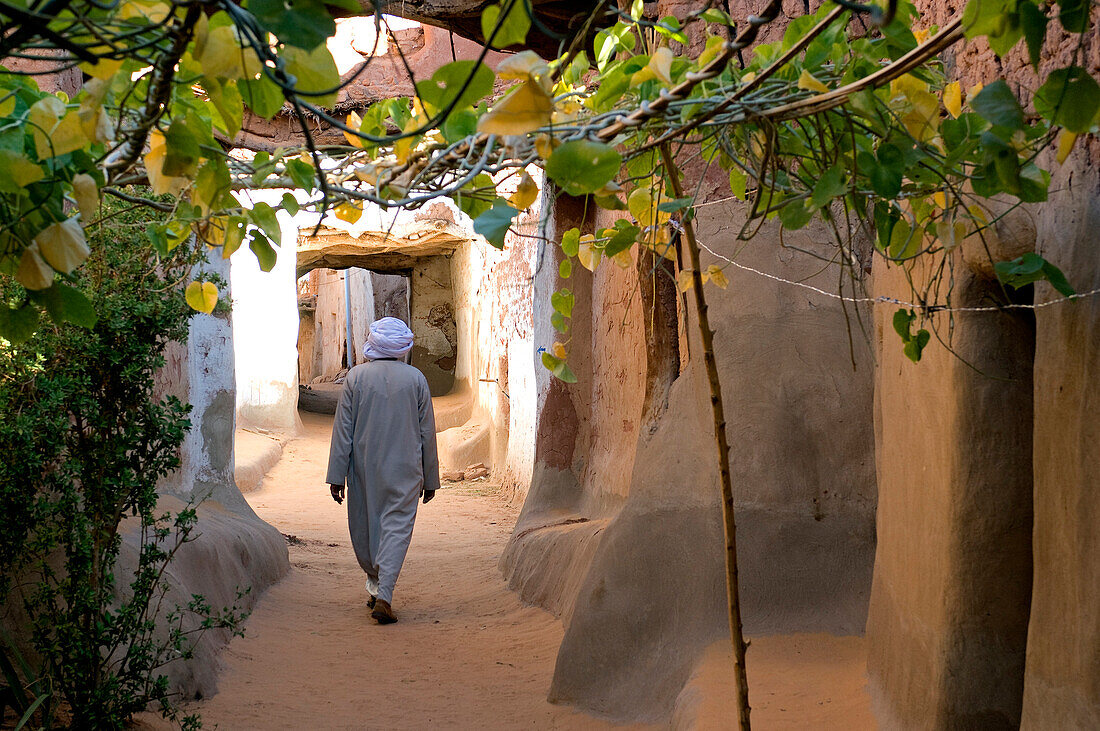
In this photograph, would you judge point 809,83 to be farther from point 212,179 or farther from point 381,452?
point 381,452

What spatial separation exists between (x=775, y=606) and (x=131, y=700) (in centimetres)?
247

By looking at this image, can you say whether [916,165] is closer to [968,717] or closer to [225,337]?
[968,717]

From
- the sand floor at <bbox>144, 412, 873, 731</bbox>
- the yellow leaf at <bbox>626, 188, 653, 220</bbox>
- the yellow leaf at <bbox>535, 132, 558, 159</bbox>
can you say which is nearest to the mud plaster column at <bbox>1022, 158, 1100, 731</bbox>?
the yellow leaf at <bbox>626, 188, 653, 220</bbox>

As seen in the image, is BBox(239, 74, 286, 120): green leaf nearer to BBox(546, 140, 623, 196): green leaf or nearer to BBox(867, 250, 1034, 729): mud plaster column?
BBox(546, 140, 623, 196): green leaf

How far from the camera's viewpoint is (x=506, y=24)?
137 cm

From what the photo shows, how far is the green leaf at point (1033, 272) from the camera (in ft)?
6.20

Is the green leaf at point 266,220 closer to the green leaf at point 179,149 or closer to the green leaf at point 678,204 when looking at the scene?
the green leaf at point 179,149

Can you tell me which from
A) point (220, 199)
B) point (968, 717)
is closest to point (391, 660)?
point (968, 717)

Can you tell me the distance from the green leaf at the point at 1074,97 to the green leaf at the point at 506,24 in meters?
0.78

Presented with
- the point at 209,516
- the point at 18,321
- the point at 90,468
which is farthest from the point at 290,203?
the point at 209,516

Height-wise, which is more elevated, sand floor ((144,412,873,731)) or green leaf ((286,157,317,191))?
green leaf ((286,157,317,191))

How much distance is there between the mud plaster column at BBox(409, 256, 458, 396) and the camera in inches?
712

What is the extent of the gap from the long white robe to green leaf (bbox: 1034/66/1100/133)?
5.20 meters

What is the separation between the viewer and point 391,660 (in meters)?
5.22
